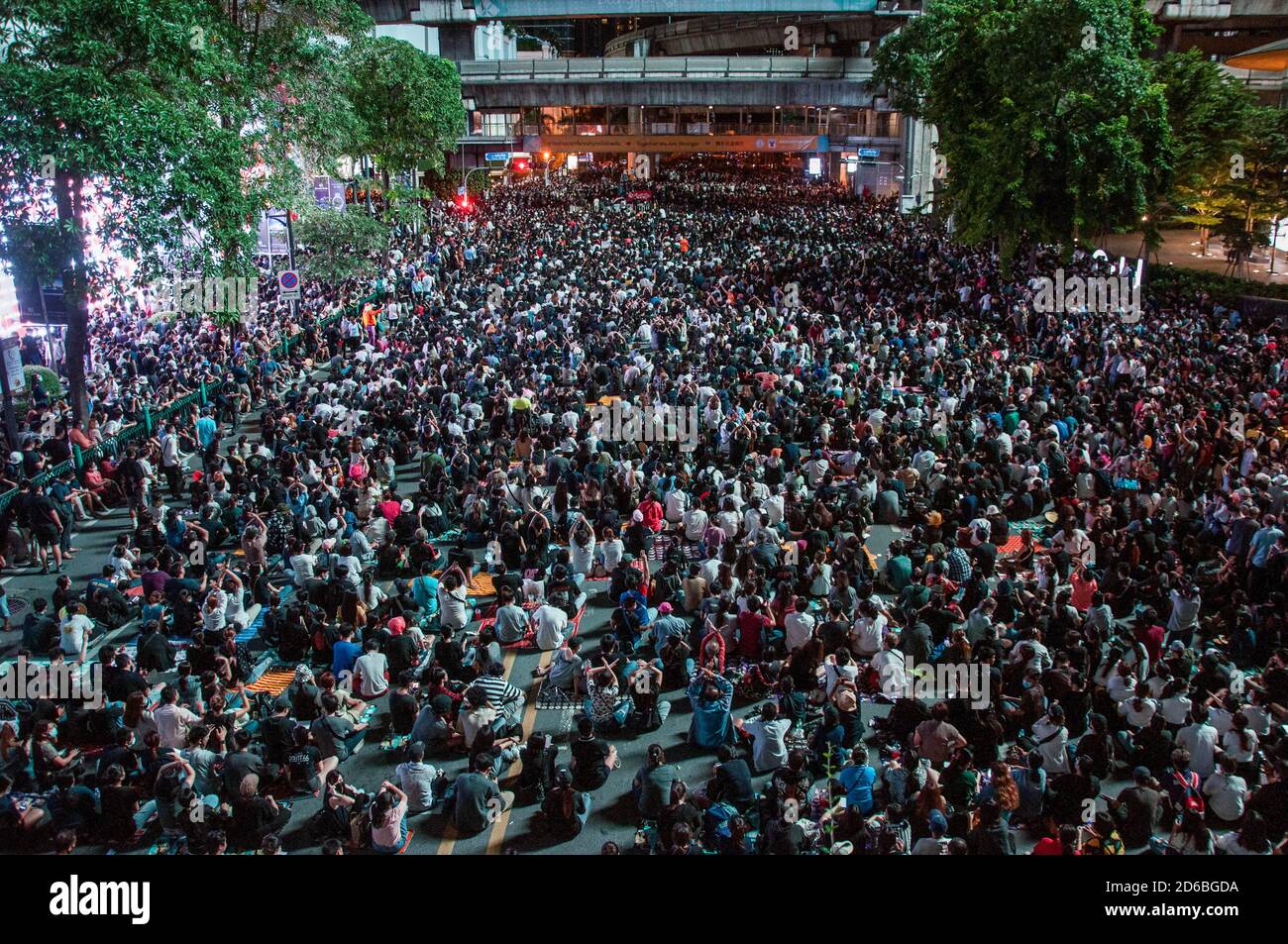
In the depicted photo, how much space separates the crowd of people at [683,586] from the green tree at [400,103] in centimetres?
1491

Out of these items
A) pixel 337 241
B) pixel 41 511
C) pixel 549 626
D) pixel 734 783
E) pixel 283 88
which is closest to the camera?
pixel 734 783

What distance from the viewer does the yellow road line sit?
7939 mm

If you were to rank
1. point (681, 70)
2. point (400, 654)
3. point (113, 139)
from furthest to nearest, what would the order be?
point (681, 70), point (113, 139), point (400, 654)

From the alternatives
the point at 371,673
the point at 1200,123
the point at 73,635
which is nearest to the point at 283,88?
the point at 73,635

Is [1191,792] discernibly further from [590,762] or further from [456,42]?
[456,42]

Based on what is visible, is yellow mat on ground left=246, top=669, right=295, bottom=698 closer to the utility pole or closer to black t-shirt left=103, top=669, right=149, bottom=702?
black t-shirt left=103, top=669, right=149, bottom=702

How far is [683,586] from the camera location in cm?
1147

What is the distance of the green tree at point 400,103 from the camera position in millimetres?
34750

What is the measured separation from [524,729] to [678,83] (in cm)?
5087

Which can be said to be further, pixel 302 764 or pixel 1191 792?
pixel 302 764

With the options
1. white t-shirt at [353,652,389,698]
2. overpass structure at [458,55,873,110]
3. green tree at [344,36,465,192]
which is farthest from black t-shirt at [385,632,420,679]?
overpass structure at [458,55,873,110]

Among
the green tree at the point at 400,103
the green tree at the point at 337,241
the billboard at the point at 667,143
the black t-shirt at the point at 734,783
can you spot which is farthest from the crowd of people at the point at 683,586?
the billboard at the point at 667,143

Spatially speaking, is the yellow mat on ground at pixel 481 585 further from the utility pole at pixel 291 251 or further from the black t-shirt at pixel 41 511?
the utility pole at pixel 291 251

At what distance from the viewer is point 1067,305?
25281 millimetres
